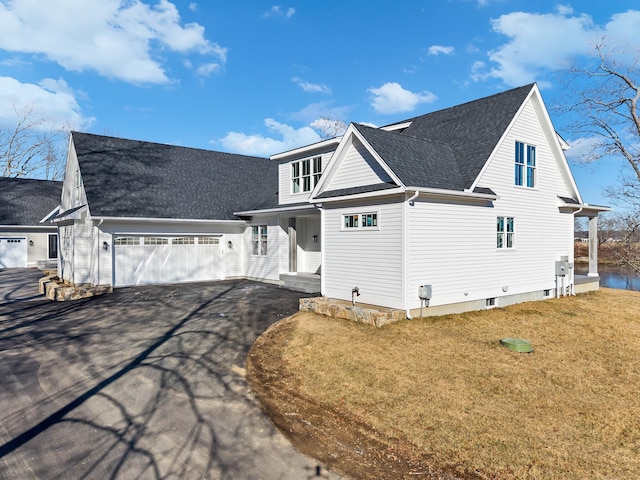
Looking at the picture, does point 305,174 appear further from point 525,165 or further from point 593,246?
point 593,246

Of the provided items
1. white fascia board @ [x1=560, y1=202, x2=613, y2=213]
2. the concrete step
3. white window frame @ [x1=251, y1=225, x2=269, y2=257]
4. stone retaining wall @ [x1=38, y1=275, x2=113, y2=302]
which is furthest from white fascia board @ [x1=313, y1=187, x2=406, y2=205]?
stone retaining wall @ [x1=38, y1=275, x2=113, y2=302]

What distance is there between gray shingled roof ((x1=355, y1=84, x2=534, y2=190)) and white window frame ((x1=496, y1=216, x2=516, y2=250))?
2176mm

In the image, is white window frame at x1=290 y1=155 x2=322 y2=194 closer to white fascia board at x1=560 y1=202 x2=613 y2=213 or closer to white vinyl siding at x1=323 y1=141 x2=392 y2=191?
white vinyl siding at x1=323 y1=141 x2=392 y2=191

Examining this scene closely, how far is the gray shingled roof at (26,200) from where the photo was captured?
2706cm

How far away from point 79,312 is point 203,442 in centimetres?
987

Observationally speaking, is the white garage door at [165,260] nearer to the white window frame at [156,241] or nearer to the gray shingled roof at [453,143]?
the white window frame at [156,241]

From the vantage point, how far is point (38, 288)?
18.3m

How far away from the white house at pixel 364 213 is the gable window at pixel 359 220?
54 millimetres

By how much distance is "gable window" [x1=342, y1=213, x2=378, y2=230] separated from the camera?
11547mm

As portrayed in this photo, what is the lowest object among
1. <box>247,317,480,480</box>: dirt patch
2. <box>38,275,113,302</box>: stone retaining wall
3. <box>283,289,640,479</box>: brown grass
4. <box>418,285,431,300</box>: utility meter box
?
<box>247,317,480,480</box>: dirt patch

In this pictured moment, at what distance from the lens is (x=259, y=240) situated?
1886 cm

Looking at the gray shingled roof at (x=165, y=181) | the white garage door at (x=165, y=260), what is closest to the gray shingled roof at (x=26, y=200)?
the gray shingled roof at (x=165, y=181)

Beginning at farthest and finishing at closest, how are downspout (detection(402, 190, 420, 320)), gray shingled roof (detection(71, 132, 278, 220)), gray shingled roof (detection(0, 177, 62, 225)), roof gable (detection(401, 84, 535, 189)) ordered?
gray shingled roof (detection(0, 177, 62, 225)) < gray shingled roof (detection(71, 132, 278, 220)) < roof gable (detection(401, 84, 535, 189)) < downspout (detection(402, 190, 420, 320))

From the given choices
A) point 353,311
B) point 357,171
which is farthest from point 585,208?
point 353,311
